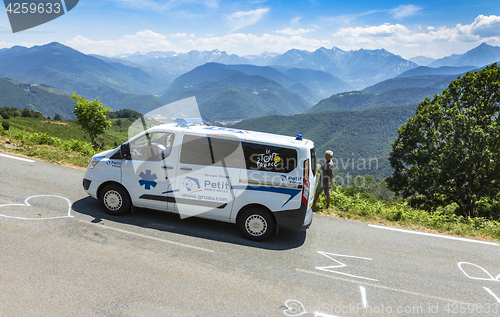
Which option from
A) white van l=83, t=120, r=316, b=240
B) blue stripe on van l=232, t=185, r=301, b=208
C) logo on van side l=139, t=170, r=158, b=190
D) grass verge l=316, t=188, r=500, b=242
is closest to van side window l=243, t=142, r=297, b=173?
white van l=83, t=120, r=316, b=240

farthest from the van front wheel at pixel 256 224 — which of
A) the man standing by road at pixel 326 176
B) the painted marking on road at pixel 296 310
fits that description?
the man standing by road at pixel 326 176

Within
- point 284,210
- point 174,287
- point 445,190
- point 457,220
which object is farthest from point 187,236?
point 445,190

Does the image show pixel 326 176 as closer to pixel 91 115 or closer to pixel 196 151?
pixel 196 151

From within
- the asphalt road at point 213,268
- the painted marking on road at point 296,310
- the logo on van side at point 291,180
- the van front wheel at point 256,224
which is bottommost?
the painted marking on road at point 296,310

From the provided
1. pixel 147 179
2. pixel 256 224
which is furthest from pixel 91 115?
pixel 256 224

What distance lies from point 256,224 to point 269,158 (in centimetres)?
161

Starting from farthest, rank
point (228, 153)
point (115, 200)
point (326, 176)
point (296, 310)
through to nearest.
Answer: point (326, 176) < point (115, 200) < point (228, 153) < point (296, 310)

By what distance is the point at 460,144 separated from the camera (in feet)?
59.9

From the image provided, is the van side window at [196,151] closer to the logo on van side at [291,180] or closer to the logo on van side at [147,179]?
the logo on van side at [147,179]

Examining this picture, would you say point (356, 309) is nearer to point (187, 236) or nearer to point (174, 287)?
point (174, 287)

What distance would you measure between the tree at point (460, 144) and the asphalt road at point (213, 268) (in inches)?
517

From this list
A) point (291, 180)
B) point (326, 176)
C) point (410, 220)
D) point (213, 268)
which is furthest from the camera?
point (410, 220)

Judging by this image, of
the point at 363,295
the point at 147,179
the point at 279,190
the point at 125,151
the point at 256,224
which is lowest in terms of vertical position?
the point at 363,295

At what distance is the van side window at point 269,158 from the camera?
593cm
